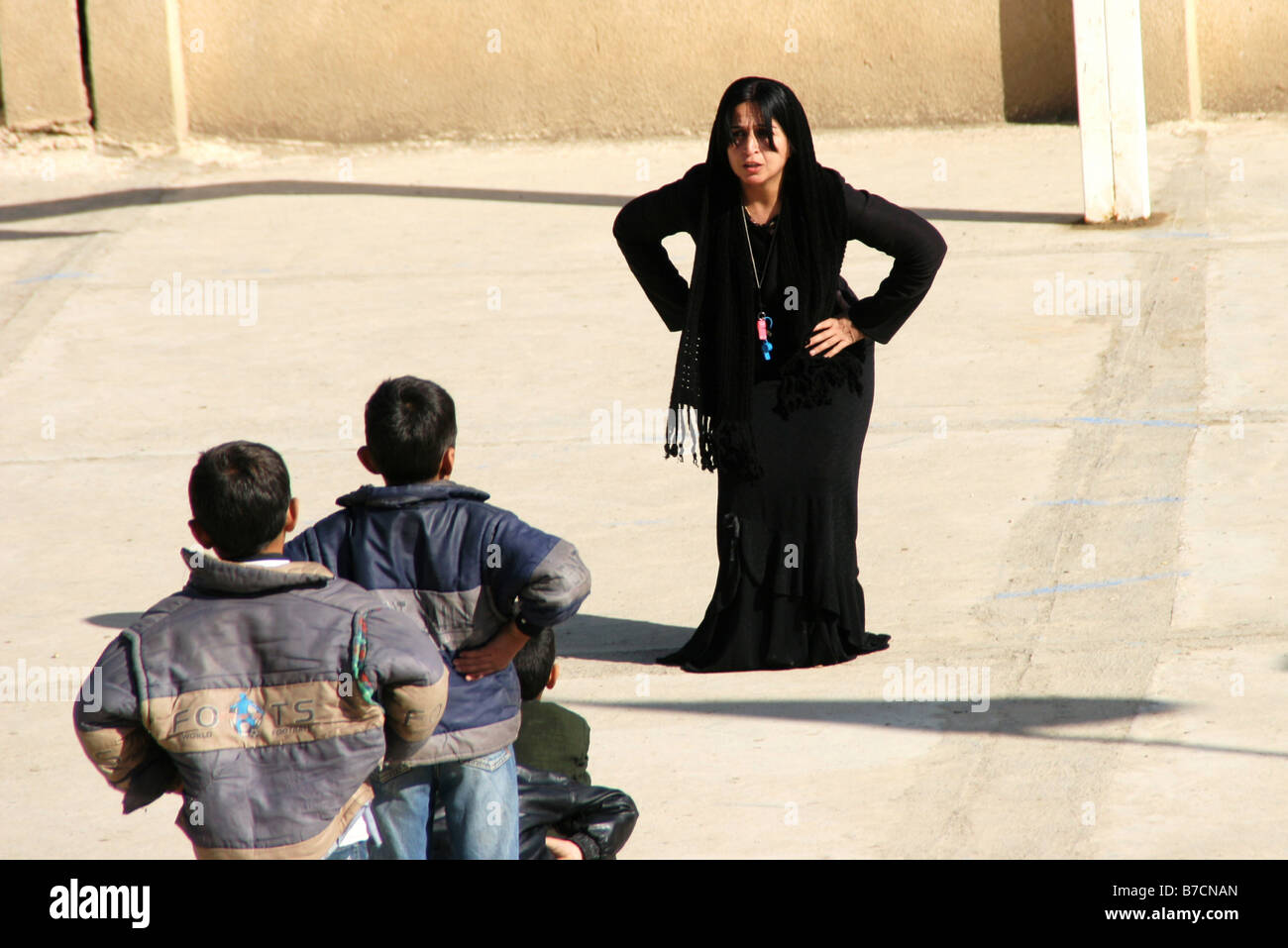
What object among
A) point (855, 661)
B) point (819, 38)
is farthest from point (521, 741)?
point (819, 38)

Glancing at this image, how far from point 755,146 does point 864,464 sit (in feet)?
7.43

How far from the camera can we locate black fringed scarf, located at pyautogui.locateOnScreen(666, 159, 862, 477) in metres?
5.02

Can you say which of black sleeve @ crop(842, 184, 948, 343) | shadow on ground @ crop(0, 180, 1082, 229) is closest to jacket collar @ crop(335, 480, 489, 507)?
black sleeve @ crop(842, 184, 948, 343)

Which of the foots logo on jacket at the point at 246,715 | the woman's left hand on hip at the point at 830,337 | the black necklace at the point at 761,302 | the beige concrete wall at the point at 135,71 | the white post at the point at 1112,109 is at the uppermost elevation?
the beige concrete wall at the point at 135,71

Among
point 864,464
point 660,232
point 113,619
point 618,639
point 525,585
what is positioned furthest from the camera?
point 864,464

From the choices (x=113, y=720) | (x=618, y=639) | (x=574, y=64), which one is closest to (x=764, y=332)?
(x=618, y=639)

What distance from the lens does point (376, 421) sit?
343cm

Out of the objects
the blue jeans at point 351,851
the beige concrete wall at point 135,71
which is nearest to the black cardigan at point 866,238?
the blue jeans at point 351,851

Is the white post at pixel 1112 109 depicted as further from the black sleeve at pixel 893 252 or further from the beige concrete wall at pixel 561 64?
the black sleeve at pixel 893 252

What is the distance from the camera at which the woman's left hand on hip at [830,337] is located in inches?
201

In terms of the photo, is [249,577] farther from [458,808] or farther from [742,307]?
[742,307]

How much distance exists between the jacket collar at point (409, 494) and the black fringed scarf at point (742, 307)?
1.65m

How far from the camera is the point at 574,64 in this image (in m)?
13.2

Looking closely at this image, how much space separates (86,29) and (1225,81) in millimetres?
8435
